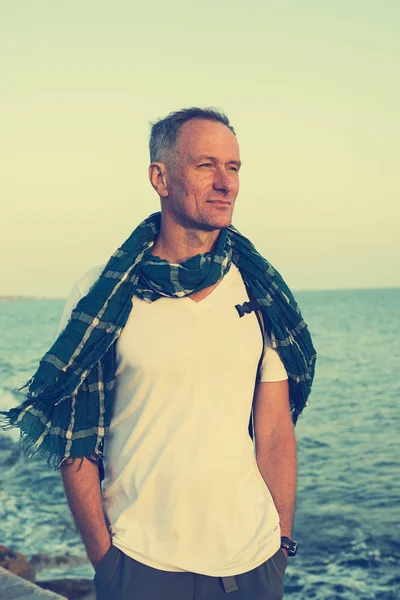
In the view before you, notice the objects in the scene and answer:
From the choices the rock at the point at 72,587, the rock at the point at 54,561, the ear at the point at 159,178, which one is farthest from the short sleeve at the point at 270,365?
the rock at the point at 54,561

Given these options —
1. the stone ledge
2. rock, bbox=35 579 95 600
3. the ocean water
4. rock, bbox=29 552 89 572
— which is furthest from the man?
rock, bbox=29 552 89 572

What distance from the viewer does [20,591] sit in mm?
5289

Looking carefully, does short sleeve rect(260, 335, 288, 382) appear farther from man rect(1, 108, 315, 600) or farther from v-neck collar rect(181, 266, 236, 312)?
v-neck collar rect(181, 266, 236, 312)

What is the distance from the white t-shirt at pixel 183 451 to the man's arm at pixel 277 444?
22 cm

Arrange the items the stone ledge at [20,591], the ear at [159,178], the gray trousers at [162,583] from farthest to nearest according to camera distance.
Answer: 1. the stone ledge at [20,591]
2. the ear at [159,178]
3. the gray trousers at [162,583]

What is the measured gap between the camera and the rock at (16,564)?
8625 millimetres

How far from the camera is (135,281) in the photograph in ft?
9.88

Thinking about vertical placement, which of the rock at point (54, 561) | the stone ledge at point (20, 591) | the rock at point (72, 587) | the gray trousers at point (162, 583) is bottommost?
the rock at point (54, 561)

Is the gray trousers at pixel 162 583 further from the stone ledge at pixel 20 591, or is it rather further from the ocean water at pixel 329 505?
the ocean water at pixel 329 505

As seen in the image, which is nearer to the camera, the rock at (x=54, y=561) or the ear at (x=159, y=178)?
the ear at (x=159, y=178)

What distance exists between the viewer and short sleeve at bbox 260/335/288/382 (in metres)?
3.24

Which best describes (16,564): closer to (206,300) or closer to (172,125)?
(206,300)

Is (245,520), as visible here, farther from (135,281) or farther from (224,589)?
(135,281)

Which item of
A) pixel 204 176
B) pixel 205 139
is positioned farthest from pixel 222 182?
pixel 205 139
